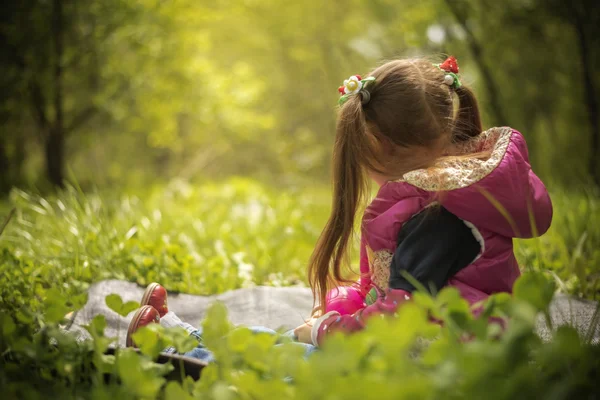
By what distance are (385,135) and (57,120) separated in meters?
4.39

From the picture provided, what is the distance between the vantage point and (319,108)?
11.6m

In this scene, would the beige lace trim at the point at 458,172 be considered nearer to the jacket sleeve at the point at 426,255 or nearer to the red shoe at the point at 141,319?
the jacket sleeve at the point at 426,255

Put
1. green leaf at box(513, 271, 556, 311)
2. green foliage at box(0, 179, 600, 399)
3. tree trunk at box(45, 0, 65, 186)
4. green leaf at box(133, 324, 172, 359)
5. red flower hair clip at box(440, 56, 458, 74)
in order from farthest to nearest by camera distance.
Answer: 1. tree trunk at box(45, 0, 65, 186)
2. red flower hair clip at box(440, 56, 458, 74)
3. green leaf at box(133, 324, 172, 359)
4. green leaf at box(513, 271, 556, 311)
5. green foliage at box(0, 179, 600, 399)

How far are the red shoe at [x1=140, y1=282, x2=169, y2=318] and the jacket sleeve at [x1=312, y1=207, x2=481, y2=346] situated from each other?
0.69 metres

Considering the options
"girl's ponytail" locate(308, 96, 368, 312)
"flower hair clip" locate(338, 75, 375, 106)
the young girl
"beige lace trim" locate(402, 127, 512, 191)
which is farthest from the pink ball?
"flower hair clip" locate(338, 75, 375, 106)

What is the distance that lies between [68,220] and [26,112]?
3.40 meters

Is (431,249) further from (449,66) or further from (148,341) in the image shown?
(148,341)

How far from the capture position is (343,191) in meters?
1.79

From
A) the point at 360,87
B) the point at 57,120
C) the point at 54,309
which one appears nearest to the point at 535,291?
the point at 360,87

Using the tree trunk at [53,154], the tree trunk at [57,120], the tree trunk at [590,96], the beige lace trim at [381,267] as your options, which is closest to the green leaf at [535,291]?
the beige lace trim at [381,267]

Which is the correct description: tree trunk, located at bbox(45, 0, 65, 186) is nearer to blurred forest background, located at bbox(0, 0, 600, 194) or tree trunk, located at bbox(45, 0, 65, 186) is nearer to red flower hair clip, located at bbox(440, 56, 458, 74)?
blurred forest background, located at bbox(0, 0, 600, 194)

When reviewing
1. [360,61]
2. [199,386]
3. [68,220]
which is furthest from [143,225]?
[360,61]

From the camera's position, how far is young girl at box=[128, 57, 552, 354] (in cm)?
154

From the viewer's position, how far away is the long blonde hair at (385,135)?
1.69 meters
